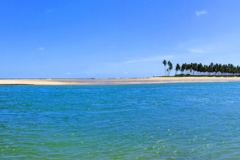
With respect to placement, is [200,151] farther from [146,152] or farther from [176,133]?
[176,133]

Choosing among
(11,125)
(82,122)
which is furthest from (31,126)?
(82,122)

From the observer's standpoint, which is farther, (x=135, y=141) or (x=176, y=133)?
(x=176, y=133)

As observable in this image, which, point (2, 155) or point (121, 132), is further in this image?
point (121, 132)

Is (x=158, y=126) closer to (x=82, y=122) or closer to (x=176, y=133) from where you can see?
(x=176, y=133)

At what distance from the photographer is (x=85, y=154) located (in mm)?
13312

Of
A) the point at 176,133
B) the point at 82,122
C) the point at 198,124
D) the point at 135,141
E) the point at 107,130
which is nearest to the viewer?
the point at 135,141

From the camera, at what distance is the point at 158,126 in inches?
805

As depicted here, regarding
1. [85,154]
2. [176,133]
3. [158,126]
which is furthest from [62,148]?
[158,126]

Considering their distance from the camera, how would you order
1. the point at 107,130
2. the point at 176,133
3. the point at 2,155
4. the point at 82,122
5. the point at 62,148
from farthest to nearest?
the point at 82,122
the point at 107,130
the point at 176,133
the point at 62,148
the point at 2,155

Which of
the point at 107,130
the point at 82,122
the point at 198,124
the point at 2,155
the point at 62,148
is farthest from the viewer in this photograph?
the point at 82,122

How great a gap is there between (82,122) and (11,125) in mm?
4601

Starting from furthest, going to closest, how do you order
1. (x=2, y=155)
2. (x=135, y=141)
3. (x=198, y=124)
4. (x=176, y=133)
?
(x=198, y=124), (x=176, y=133), (x=135, y=141), (x=2, y=155)

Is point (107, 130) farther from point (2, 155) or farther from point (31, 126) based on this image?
point (2, 155)

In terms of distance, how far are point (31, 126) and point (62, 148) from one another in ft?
25.4
